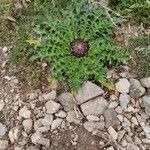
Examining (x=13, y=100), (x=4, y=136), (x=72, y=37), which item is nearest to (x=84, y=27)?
(x=72, y=37)

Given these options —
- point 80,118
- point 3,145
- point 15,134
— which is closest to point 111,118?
point 80,118

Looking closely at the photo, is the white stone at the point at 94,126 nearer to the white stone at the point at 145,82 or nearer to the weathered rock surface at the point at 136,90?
the weathered rock surface at the point at 136,90

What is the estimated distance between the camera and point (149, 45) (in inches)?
195

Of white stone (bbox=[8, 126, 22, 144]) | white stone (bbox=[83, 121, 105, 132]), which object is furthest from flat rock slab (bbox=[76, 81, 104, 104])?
white stone (bbox=[8, 126, 22, 144])

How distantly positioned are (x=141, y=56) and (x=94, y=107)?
0.78 m

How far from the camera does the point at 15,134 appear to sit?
4.59 metres

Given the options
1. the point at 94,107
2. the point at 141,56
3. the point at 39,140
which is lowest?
the point at 39,140

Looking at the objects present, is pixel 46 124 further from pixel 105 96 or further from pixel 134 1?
pixel 134 1

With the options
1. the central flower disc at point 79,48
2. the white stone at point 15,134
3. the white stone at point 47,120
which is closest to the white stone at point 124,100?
the central flower disc at point 79,48

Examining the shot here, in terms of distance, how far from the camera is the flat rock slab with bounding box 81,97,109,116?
4609mm

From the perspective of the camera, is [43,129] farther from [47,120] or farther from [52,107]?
[52,107]

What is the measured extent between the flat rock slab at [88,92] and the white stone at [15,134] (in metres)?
0.66

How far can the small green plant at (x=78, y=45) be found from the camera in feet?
15.5

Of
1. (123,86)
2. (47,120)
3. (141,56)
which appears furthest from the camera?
(141,56)
